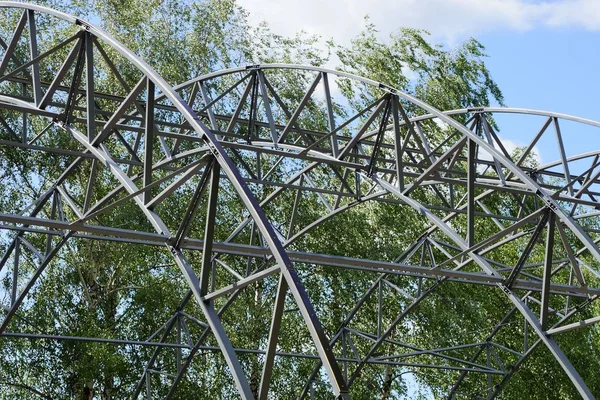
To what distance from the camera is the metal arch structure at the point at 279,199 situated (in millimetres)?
10867

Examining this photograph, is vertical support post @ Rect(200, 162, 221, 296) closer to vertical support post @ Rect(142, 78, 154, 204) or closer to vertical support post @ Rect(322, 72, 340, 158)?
vertical support post @ Rect(142, 78, 154, 204)

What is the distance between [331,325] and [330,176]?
4.50 meters

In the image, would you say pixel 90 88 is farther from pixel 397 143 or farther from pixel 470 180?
pixel 470 180

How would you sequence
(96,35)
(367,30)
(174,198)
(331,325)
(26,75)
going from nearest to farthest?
(96,35) → (26,75) → (174,198) → (331,325) → (367,30)

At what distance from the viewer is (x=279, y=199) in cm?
2572

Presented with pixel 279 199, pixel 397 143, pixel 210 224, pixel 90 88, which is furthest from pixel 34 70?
pixel 279 199

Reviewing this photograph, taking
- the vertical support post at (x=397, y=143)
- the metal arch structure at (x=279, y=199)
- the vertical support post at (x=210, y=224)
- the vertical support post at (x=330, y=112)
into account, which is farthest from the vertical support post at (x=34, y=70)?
the vertical support post at (x=397, y=143)

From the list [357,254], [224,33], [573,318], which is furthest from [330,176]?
[573,318]

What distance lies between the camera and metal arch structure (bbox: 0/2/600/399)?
1087 cm

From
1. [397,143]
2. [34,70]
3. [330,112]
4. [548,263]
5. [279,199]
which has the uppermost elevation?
[279,199]

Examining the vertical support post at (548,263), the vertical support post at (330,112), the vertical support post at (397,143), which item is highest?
the vertical support post at (330,112)

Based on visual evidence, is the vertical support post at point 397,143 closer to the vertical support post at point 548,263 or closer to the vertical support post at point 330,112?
the vertical support post at point 330,112

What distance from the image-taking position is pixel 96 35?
1156 centimetres

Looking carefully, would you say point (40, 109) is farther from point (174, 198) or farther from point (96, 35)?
point (174, 198)
